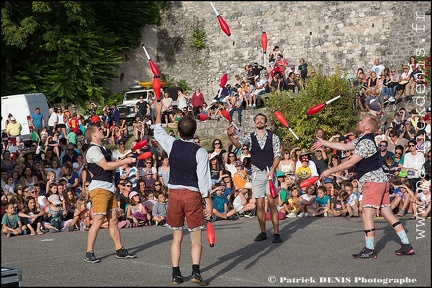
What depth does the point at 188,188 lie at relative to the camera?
924 centimetres

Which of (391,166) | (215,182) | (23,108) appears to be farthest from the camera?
(23,108)

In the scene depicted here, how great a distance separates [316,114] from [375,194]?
1552cm

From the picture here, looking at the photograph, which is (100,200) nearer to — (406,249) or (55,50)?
(406,249)

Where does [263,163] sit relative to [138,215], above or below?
above

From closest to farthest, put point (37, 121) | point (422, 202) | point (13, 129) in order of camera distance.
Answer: point (422, 202)
point (13, 129)
point (37, 121)

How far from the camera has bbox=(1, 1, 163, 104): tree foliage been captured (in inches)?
1291

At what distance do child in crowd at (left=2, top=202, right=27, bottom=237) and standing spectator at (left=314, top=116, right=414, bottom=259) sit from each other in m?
7.19

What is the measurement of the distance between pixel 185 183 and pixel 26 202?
313 inches

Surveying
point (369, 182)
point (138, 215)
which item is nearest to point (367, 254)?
point (369, 182)

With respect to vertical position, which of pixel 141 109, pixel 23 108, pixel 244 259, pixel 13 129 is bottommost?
pixel 244 259

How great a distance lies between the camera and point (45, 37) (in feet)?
109

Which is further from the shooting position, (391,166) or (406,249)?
(391,166)

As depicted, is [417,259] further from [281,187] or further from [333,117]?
[333,117]

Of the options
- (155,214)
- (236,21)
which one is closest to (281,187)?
(155,214)
